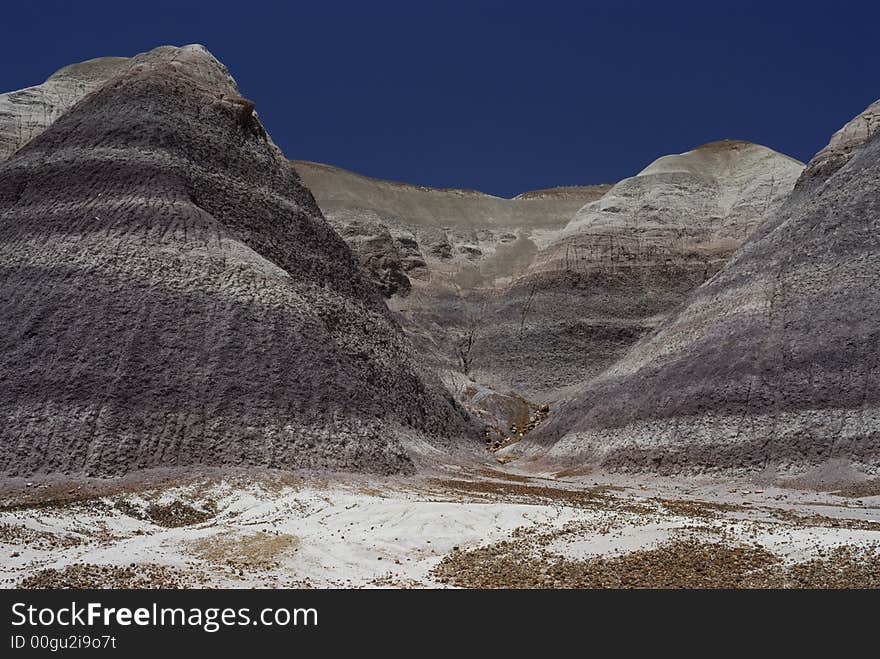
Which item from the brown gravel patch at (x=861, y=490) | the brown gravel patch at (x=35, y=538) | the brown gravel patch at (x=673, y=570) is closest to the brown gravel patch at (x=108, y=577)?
the brown gravel patch at (x=35, y=538)

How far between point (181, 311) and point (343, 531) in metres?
16.2

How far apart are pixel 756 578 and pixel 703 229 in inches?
2552

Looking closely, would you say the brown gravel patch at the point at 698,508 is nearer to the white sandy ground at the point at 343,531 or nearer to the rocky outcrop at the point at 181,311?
the white sandy ground at the point at 343,531

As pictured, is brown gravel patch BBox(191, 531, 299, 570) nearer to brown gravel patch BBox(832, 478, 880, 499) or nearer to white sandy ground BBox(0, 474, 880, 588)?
Answer: white sandy ground BBox(0, 474, 880, 588)

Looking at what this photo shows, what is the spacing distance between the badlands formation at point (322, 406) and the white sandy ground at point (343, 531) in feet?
0.37

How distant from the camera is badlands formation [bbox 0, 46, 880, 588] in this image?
16.6m

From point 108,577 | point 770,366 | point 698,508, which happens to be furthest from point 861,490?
point 108,577

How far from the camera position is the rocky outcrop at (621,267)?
218 feet

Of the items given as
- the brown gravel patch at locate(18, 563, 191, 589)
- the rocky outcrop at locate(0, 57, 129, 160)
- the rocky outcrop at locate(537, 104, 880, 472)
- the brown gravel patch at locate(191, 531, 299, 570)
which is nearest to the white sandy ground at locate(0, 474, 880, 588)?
the brown gravel patch at locate(191, 531, 299, 570)

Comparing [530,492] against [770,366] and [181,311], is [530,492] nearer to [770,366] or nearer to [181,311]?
[770,366]

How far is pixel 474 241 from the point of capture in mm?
89625

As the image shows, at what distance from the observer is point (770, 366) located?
119ft

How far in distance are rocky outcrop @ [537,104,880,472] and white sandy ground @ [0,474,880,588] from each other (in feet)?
18.7

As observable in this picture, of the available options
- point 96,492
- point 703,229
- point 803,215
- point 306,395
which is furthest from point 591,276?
point 96,492
